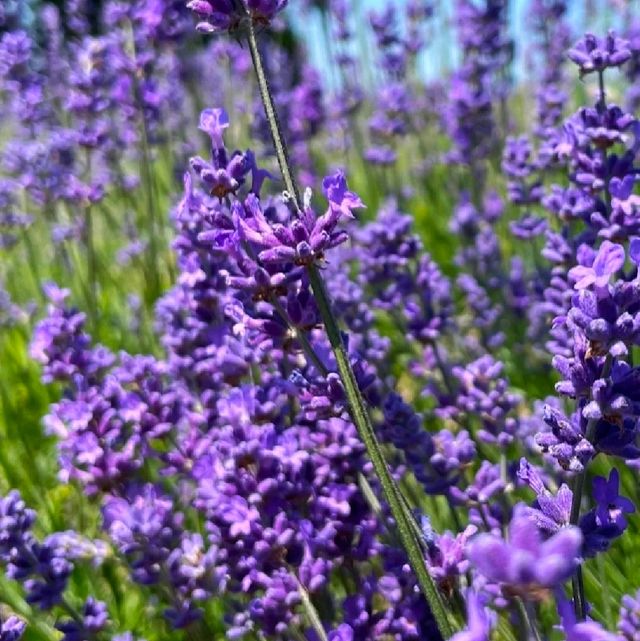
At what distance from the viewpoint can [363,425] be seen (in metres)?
1.35

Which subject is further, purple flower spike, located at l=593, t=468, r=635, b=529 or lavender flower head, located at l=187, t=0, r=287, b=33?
lavender flower head, located at l=187, t=0, r=287, b=33

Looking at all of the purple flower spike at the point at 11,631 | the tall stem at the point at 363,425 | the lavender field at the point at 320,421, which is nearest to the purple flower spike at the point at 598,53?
the lavender field at the point at 320,421

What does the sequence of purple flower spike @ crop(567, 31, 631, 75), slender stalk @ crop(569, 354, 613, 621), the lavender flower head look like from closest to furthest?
slender stalk @ crop(569, 354, 613, 621)
the lavender flower head
purple flower spike @ crop(567, 31, 631, 75)

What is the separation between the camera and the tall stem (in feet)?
4.30

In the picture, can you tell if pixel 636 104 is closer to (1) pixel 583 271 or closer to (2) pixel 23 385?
(2) pixel 23 385

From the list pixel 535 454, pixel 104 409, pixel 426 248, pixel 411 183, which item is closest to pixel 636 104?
pixel 426 248

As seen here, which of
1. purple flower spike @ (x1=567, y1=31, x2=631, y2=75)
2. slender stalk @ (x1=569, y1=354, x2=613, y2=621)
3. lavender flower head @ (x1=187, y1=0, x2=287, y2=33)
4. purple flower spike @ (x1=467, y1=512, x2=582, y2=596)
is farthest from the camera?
purple flower spike @ (x1=567, y1=31, x2=631, y2=75)

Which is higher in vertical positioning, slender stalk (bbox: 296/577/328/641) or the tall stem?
the tall stem

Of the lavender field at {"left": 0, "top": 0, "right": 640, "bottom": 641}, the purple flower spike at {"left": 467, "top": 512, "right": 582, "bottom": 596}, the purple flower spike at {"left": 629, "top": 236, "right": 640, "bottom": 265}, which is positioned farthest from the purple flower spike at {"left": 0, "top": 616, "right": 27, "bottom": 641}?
the purple flower spike at {"left": 629, "top": 236, "right": 640, "bottom": 265}

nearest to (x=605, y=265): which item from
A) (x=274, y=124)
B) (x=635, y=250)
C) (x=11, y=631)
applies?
(x=635, y=250)

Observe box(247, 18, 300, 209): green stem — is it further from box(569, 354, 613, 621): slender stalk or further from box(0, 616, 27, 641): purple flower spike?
box(0, 616, 27, 641): purple flower spike

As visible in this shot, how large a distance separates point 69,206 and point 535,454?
2.66m

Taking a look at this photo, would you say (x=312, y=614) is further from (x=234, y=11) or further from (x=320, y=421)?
(x=234, y=11)

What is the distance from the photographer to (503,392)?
2.21 meters
